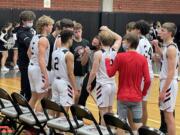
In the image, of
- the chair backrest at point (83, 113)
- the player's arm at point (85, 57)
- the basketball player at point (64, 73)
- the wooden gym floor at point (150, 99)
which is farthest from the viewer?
the wooden gym floor at point (150, 99)

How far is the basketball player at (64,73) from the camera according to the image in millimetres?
6246

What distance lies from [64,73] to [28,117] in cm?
82

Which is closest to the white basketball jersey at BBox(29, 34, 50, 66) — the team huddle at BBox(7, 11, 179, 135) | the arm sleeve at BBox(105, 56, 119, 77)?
the team huddle at BBox(7, 11, 179, 135)

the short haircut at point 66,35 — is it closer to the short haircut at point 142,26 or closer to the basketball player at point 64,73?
the basketball player at point 64,73

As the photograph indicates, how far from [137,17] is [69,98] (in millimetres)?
13288

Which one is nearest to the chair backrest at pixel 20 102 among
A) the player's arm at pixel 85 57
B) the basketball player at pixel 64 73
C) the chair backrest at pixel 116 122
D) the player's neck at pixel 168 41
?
the basketball player at pixel 64 73

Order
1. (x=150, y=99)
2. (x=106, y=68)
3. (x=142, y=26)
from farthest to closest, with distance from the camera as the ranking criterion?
(x=150, y=99)
(x=142, y=26)
(x=106, y=68)

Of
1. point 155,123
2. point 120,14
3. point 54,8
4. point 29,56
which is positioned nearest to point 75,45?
point 29,56

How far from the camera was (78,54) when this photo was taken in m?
7.23

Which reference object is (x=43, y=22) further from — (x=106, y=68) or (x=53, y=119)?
(x=53, y=119)

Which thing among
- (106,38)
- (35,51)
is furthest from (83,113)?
(35,51)

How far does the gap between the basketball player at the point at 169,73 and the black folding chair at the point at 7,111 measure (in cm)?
202

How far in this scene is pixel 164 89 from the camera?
5926mm

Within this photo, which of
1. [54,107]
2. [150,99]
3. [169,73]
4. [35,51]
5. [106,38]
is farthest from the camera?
[150,99]
